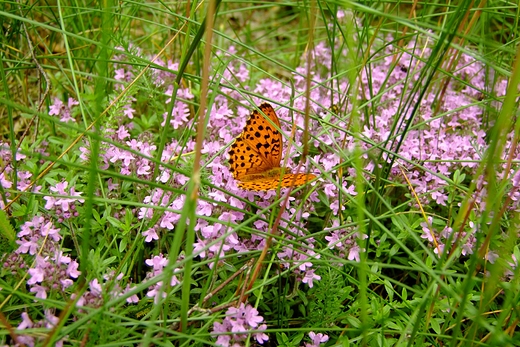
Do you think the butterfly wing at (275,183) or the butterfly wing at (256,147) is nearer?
the butterfly wing at (275,183)

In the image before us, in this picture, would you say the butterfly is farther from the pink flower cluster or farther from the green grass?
the pink flower cluster

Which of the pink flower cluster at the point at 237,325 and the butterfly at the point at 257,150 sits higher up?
the butterfly at the point at 257,150

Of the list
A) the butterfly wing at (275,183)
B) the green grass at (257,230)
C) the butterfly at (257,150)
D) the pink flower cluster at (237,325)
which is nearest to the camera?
the green grass at (257,230)

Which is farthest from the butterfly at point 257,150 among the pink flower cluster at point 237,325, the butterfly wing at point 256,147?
the pink flower cluster at point 237,325

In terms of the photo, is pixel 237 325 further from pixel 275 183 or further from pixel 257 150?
pixel 257 150

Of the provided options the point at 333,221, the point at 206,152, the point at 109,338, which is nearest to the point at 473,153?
the point at 333,221

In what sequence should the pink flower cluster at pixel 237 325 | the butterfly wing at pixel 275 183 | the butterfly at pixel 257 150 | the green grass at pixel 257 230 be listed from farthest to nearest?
the butterfly at pixel 257 150, the butterfly wing at pixel 275 183, the pink flower cluster at pixel 237 325, the green grass at pixel 257 230

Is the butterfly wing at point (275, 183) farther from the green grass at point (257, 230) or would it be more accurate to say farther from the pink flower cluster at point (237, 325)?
the pink flower cluster at point (237, 325)

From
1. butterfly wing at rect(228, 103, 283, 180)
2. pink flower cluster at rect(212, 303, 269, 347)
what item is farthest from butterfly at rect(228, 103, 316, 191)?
pink flower cluster at rect(212, 303, 269, 347)
